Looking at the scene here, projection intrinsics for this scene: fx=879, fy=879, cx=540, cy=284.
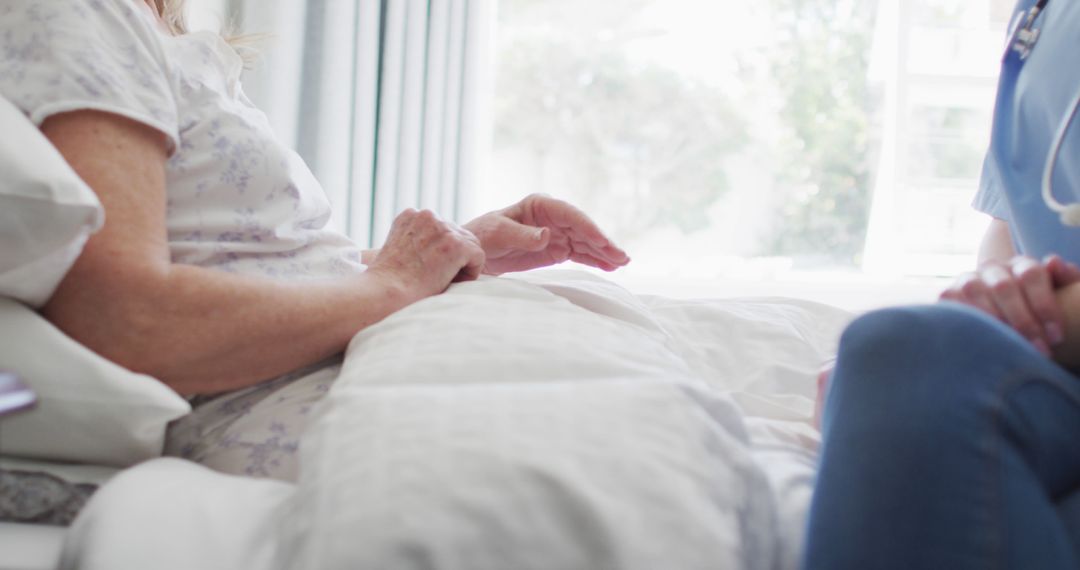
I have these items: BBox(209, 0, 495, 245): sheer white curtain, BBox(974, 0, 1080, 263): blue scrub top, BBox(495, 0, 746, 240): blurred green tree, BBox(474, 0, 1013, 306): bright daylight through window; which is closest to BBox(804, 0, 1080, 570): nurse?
BBox(974, 0, 1080, 263): blue scrub top

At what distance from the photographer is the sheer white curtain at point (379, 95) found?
247 centimetres

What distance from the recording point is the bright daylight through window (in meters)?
3.16

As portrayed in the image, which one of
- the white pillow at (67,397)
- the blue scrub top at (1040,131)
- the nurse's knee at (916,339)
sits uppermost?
the blue scrub top at (1040,131)

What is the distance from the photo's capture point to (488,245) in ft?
3.62

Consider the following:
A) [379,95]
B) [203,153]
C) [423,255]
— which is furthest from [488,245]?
[379,95]

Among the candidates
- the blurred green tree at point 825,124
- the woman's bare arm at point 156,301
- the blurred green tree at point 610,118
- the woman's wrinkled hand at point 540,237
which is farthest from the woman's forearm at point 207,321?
the blurred green tree at point 825,124

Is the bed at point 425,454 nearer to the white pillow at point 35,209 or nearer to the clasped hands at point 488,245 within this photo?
the white pillow at point 35,209

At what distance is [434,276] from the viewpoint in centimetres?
89

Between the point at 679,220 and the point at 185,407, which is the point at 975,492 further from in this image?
the point at 679,220

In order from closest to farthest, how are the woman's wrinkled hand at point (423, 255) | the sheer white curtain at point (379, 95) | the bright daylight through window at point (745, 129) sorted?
the woman's wrinkled hand at point (423, 255) → the sheer white curtain at point (379, 95) → the bright daylight through window at point (745, 129)

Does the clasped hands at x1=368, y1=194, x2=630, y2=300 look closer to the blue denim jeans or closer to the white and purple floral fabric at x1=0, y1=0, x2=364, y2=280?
the white and purple floral fabric at x1=0, y1=0, x2=364, y2=280

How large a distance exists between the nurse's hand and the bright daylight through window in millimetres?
2455

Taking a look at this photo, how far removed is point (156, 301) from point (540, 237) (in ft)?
1.65

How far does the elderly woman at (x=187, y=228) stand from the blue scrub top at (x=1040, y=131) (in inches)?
25.9
